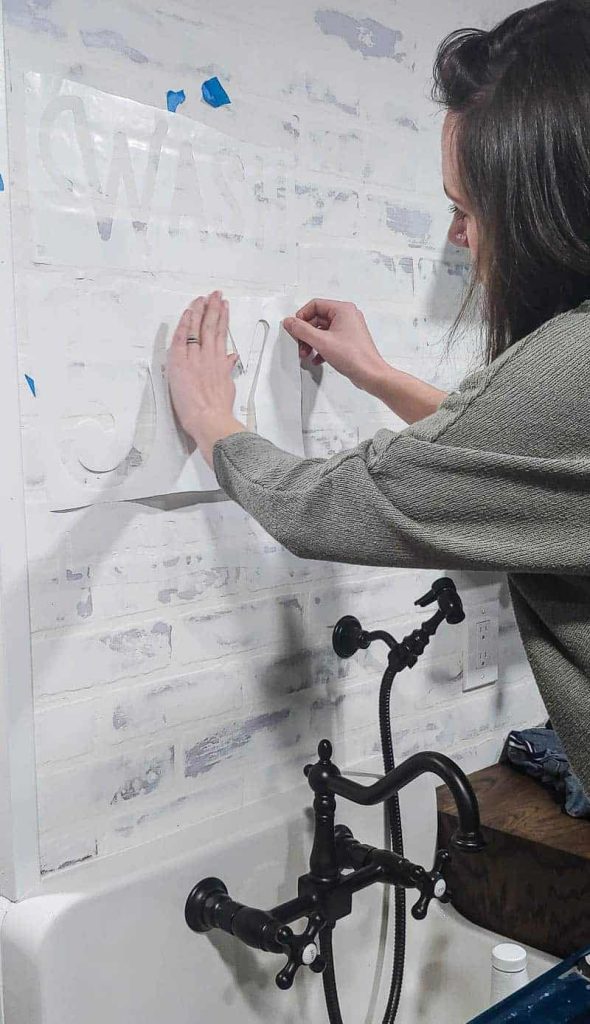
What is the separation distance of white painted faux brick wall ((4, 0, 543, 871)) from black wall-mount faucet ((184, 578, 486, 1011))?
12cm

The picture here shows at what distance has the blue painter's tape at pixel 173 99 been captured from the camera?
1132mm

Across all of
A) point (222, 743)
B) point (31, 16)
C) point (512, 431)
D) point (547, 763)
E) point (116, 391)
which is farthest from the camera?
point (547, 763)

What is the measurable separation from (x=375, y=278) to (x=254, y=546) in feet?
1.45

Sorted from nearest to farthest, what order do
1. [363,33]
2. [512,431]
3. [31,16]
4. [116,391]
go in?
[512,431] < [31,16] < [116,391] < [363,33]

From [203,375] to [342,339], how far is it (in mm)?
227

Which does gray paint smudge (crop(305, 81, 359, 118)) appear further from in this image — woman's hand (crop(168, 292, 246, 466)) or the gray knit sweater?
the gray knit sweater

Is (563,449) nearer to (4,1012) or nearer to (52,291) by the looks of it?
(52,291)

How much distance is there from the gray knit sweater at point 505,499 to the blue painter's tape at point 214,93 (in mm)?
523

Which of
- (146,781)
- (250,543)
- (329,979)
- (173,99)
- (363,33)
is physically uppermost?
(363,33)

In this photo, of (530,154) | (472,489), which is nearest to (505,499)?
(472,489)

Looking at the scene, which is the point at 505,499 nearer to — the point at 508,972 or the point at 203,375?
the point at 203,375

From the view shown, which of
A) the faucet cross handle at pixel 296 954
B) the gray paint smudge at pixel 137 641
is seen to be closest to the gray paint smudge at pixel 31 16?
the gray paint smudge at pixel 137 641

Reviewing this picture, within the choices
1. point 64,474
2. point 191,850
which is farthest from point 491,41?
point 191,850

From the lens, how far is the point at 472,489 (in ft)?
2.83
